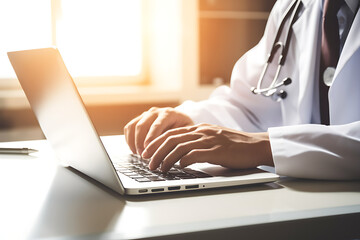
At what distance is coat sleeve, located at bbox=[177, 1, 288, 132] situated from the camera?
1168mm

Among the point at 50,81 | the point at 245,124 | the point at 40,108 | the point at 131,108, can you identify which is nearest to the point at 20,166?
the point at 40,108

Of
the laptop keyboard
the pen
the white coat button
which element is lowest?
the pen

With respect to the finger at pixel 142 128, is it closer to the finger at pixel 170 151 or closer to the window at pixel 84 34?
the finger at pixel 170 151

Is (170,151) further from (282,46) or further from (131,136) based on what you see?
(282,46)

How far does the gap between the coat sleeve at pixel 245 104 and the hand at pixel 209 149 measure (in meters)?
0.38

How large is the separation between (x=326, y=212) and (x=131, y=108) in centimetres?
226

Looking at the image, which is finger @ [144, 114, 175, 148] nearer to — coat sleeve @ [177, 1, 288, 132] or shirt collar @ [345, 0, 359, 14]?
coat sleeve @ [177, 1, 288, 132]

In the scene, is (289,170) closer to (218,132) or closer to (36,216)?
(218,132)

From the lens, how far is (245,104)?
4.22 ft

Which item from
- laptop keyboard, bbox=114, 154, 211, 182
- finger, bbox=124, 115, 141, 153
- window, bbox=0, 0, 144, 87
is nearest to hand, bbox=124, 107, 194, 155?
finger, bbox=124, 115, 141, 153

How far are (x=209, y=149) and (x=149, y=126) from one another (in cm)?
25

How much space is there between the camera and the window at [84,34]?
2584 mm

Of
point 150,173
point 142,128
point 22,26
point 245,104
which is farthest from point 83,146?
point 22,26

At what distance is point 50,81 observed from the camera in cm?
63
